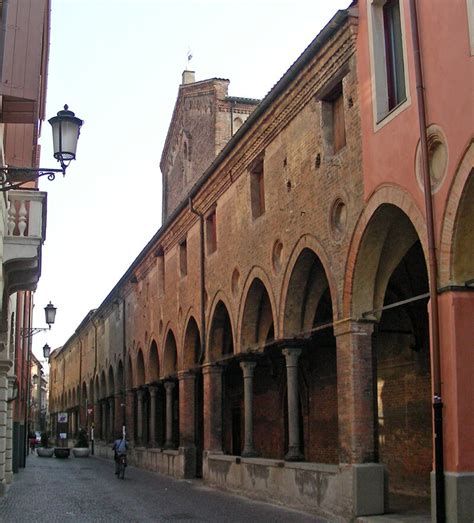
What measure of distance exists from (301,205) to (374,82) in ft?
11.4

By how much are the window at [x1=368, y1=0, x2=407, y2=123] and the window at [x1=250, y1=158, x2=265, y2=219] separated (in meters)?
6.04

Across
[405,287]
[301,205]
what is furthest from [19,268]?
[405,287]

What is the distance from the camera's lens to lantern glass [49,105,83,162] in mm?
9008

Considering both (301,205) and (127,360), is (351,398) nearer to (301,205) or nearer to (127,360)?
(301,205)

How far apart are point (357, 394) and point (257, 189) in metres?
6.84

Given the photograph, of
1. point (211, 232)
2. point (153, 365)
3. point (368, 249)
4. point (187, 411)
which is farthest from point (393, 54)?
point (153, 365)

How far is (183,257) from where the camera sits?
2548cm

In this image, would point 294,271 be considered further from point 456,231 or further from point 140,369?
point 140,369

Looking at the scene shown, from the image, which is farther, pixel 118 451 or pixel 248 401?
pixel 118 451

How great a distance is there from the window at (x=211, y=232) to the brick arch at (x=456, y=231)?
11.9 metres

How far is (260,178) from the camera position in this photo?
723 inches

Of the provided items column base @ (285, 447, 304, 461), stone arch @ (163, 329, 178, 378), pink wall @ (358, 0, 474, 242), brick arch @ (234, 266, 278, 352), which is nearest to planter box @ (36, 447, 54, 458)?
stone arch @ (163, 329, 178, 378)

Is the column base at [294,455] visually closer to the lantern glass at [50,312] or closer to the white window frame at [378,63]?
the white window frame at [378,63]

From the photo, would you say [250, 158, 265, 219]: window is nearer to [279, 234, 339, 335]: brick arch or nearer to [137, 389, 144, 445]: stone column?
[279, 234, 339, 335]: brick arch
